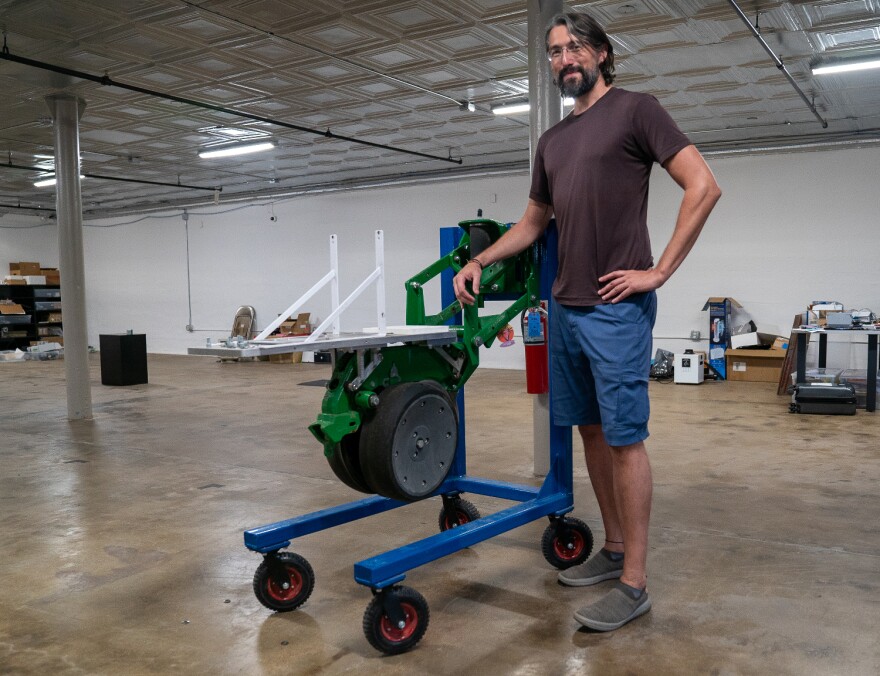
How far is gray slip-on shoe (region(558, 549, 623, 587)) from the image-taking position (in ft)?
7.91

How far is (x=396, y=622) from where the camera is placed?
203cm

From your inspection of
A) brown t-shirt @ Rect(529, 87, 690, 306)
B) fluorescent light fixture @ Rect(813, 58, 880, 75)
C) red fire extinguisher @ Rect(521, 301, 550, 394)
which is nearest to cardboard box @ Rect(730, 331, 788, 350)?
fluorescent light fixture @ Rect(813, 58, 880, 75)

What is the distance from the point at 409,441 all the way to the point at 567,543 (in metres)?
0.80

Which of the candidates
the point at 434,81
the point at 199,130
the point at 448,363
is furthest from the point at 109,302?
the point at 448,363

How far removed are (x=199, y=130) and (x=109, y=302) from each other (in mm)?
8565

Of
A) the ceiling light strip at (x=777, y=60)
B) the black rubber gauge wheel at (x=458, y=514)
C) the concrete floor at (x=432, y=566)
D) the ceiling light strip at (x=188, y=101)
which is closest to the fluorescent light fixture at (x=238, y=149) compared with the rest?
the ceiling light strip at (x=188, y=101)

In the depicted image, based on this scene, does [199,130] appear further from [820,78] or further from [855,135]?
[855,135]

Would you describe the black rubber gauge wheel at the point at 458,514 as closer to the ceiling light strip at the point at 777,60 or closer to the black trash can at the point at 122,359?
the ceiling light strip at the point at 777,60

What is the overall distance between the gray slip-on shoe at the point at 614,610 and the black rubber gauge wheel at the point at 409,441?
580 millimetres

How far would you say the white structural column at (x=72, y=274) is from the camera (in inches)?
259

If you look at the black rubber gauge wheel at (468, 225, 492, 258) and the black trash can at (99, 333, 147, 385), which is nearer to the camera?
the black rubber gauge wheel at (468, 225, 492, 258)

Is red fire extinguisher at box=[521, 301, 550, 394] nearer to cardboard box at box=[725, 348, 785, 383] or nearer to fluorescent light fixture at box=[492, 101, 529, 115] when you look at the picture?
fluorescent light fixture at box=[492, 101, 529, 115]

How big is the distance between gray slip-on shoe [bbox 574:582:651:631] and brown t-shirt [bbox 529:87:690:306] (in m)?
0.84

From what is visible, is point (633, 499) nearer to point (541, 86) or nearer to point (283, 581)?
point (283, 581)
